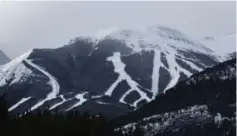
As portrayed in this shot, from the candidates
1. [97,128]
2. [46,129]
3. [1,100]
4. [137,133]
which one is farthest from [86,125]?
[137,133]

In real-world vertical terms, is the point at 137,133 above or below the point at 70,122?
below

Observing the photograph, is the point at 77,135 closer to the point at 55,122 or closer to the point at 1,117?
the point at 55,122

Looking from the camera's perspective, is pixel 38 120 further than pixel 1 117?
Yes

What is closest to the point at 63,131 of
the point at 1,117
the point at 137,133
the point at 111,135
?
the point at 1,117

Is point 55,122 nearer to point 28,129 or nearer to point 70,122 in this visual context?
point 70,122

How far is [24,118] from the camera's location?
149125 millimetres

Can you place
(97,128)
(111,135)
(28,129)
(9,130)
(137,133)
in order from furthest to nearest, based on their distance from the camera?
(137,133)
(111,135)
(97,128)
(28,129)
(9,130)

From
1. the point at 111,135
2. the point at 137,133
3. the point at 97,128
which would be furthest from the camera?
the point at 137,133

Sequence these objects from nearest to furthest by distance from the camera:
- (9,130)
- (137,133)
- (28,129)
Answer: (9,130)
(28,129)
(137,133)

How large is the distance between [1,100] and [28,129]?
9701 millimetres

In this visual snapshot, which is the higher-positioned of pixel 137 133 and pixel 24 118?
pixel 24 118

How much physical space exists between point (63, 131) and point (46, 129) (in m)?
4.10

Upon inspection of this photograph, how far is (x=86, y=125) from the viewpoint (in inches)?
5586

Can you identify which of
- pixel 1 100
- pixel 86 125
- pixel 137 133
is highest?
pixel 1 100
